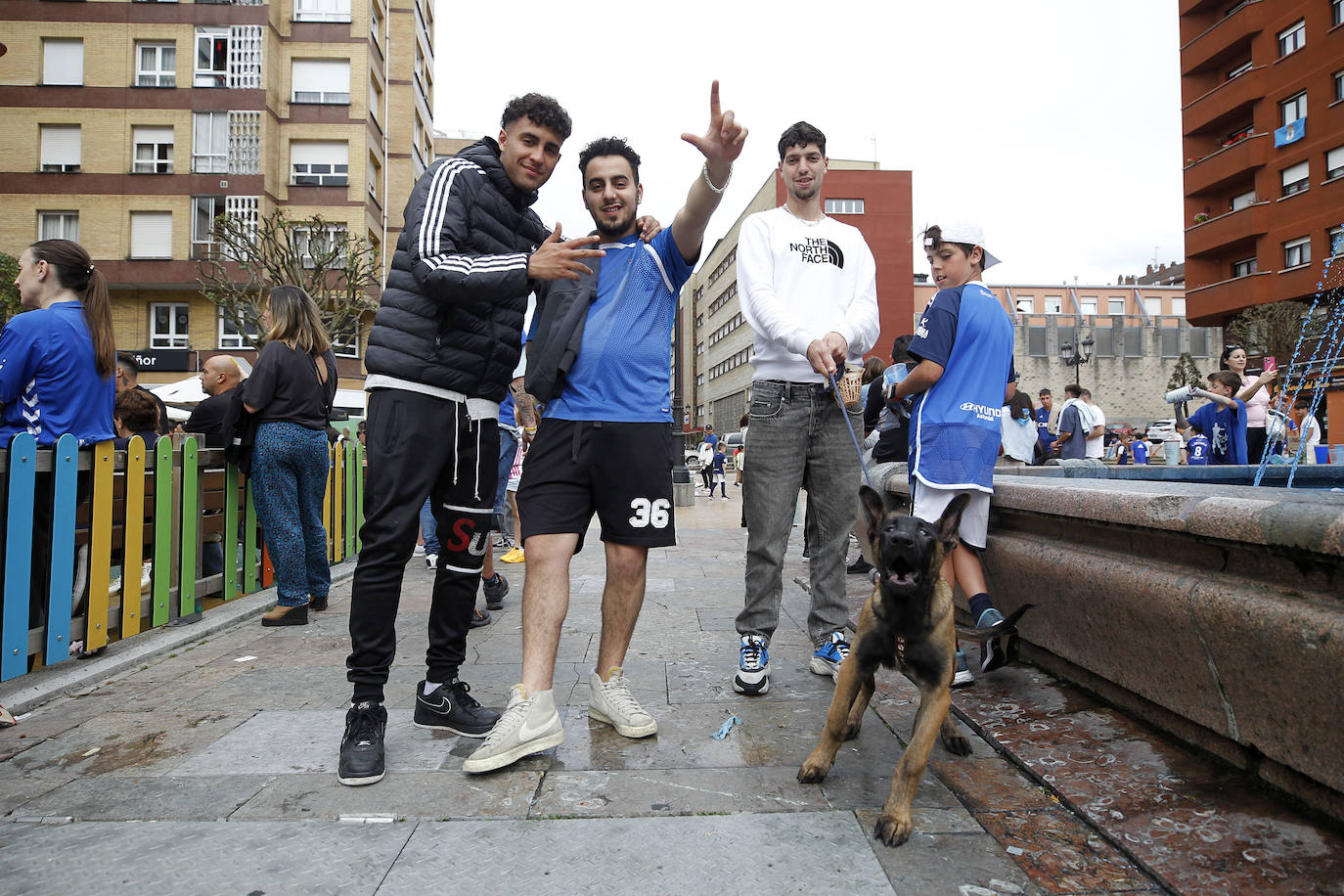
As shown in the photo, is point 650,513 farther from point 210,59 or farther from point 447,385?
point 210,59

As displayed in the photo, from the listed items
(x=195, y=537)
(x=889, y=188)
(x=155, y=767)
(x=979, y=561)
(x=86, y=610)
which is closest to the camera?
(x=155, y=767)

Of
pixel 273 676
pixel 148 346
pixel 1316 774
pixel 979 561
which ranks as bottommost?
pixel 273 676

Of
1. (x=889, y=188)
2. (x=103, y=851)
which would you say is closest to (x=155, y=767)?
(x=103, y=851)

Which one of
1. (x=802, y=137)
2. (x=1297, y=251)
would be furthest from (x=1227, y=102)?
(x=802, y=137)

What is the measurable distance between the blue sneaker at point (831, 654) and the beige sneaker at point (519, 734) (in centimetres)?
144

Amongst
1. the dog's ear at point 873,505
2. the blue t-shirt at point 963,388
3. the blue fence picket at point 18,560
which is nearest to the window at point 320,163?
the blue fence picket at point 18,560

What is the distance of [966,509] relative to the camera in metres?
3.65

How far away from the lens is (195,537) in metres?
5.18

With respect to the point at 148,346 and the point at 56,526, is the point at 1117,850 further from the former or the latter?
the point at 148,346

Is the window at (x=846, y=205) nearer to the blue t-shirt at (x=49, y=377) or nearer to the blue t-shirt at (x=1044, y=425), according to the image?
the blue t-shirt at (x=1044, y=425)

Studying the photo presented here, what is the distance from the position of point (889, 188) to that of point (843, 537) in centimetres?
6241

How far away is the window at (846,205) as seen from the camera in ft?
198

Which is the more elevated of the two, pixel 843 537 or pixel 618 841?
pixel 843 537

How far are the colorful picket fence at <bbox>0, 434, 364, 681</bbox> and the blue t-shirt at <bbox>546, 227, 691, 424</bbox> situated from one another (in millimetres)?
2563
